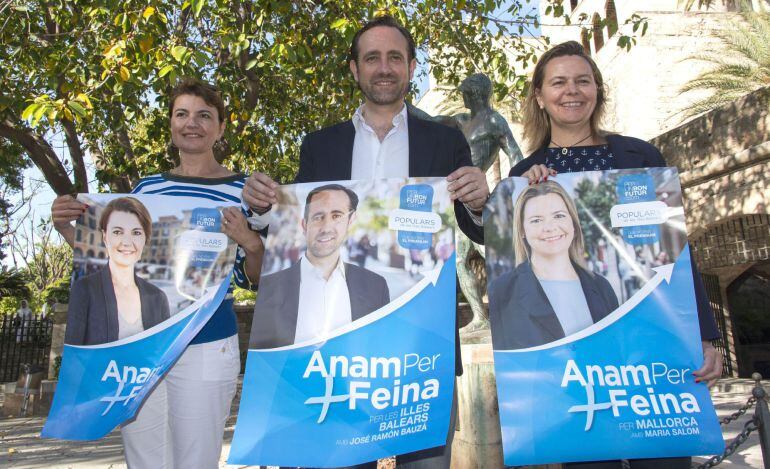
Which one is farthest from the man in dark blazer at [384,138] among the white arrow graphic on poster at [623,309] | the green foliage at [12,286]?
the green foliage at [12,286]

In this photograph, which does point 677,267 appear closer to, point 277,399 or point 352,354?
point 352,354

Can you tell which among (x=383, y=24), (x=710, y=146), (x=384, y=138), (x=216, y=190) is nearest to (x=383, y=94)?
(x=384, y=138)

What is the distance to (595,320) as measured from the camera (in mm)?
1833

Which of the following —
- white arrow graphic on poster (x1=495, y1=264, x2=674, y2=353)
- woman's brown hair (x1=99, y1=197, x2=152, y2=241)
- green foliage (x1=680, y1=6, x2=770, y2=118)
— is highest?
green foliage (x1=680, y1=6, x2=770, y2=118)

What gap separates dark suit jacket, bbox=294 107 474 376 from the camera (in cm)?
209

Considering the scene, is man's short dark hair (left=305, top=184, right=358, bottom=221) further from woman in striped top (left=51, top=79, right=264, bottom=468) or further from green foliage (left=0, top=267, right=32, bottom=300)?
green foliage (left=0, top=267, right=32, bottom=300)

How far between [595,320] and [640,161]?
640 millimetres

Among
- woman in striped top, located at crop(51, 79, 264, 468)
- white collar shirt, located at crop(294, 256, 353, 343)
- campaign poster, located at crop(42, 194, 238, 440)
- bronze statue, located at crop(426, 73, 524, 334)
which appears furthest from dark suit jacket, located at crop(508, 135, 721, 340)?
bronze statue, located at crop(426, 73, 524, 334)

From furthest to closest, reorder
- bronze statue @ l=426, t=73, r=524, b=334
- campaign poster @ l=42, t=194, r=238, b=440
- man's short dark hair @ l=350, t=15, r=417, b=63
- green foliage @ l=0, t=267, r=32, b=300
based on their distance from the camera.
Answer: green foliage @ l=0, t=267, r=32, b=300
bronze statue @ l=426, t=73, r=524, b=334
man's short dark hair @ l=350, t=15, r=417, b=63
campaign poster @ l=42, t=194, r=238, b=440

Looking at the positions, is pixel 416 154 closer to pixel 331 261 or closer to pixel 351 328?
pixel 331 261

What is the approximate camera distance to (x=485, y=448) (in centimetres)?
380

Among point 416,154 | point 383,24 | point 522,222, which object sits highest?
point 383,24

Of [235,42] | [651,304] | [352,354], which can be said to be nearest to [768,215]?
[235,42]

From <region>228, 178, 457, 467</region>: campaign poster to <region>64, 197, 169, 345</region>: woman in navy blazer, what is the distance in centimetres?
59
